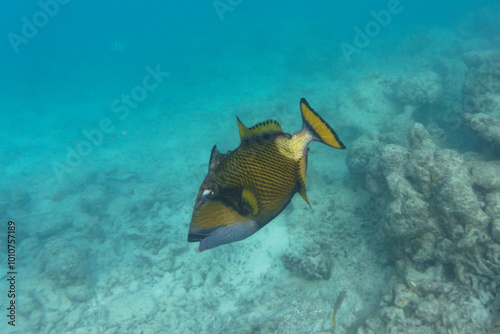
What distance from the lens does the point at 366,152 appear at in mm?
5777

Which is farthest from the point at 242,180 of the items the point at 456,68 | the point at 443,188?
the point at 456,68

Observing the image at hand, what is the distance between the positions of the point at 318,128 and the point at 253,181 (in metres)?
0.27

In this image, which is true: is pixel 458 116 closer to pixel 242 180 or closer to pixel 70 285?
pixel 242 180

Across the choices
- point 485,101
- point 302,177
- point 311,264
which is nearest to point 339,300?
point 311,264

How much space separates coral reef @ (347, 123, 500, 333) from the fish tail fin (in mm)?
2980

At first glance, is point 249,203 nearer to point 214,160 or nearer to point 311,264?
point 214,160

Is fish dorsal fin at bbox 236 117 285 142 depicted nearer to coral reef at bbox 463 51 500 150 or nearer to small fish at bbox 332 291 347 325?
small fish at bbox 332 291 347 325

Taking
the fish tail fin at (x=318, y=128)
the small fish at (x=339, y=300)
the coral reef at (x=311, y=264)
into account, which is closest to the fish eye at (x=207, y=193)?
the fish tail fin at (x=318, y=128)

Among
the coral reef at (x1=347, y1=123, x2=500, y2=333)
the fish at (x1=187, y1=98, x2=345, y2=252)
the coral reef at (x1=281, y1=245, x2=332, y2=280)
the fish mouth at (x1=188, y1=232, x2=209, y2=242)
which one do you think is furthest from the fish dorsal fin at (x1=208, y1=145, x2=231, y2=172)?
the coral reef at (x1=281, y1=245, x2=332, y2=280)

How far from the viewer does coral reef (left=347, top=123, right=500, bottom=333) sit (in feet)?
8.80

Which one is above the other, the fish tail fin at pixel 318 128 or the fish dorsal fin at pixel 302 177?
the fish tail fin at pixel 318 128

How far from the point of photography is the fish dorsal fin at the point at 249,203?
0.74 meters

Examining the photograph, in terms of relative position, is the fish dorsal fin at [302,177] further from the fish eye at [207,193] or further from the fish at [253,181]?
the fish eye at [207,193]

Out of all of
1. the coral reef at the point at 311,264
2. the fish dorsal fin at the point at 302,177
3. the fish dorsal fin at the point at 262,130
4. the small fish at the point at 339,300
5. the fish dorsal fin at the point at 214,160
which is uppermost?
the fish dorsal fin at the point at 262,130
